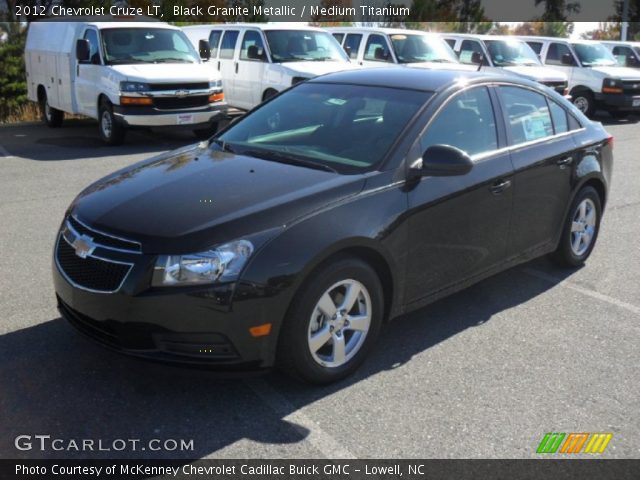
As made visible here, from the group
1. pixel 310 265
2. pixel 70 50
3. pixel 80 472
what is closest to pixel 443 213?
pixel 310 265

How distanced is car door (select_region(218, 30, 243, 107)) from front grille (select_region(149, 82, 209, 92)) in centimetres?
263

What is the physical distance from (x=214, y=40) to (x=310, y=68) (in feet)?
11.0

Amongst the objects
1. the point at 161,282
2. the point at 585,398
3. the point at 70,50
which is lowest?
the point at 585,398

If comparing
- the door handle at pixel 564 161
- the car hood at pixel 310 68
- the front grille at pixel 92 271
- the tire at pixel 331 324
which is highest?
the car hood at pixel 310 68

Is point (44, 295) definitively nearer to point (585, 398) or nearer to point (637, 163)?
point (585, 398)

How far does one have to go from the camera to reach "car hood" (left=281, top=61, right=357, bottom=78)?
42.4 feet

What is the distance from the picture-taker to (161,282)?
349cm

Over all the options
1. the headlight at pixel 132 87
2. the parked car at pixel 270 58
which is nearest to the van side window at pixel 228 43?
the parked car at pixel 270 58

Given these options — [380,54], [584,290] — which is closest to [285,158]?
[584,290]

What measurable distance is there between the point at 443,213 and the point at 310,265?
1.16 meters

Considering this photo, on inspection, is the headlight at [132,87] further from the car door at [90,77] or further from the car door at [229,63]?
the car door at [229,63]

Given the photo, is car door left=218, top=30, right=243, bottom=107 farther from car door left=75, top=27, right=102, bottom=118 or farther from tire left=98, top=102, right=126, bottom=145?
tire left=98, top=102, right=126, bottom=145

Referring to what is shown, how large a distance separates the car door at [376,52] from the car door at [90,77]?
18.7ft

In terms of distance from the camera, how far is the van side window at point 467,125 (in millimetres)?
4570
